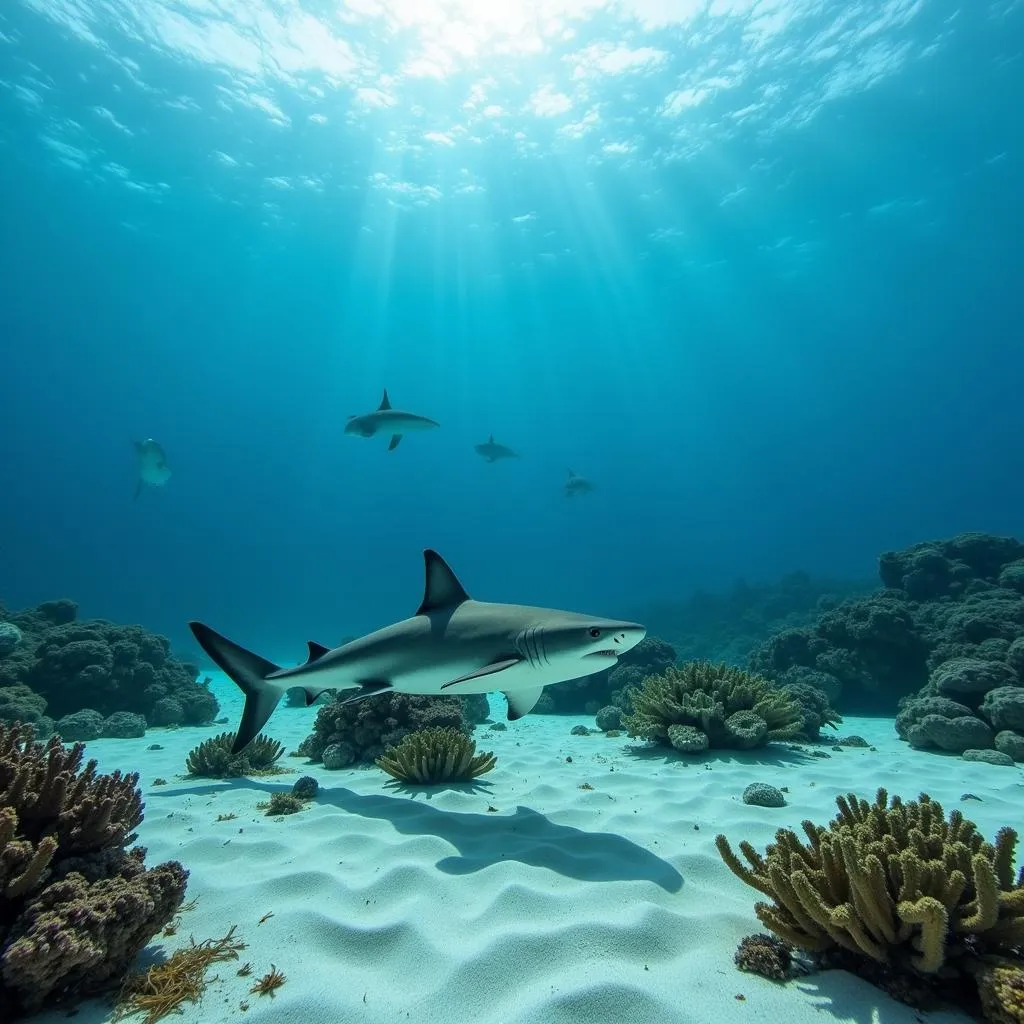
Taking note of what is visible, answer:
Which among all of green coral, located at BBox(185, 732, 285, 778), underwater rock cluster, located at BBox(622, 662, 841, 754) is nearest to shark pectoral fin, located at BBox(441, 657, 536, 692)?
underwater rock cluster, located at BBox(622, 662, 841, 754)

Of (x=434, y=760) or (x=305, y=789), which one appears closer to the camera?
(x=305, y=789)

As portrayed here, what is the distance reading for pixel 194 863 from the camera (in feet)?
13.1

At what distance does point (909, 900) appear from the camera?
2287mm

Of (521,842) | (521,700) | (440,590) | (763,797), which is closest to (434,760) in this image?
(521,700)

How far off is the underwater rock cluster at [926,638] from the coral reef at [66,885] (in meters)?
10.3

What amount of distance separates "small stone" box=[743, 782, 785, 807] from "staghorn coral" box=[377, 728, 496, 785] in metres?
3.23

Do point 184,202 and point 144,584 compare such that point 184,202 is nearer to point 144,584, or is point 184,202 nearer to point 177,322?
point 177,322

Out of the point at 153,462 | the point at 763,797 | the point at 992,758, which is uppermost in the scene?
the point at 153,462

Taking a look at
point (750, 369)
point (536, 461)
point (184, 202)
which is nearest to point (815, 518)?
point (750, 369)

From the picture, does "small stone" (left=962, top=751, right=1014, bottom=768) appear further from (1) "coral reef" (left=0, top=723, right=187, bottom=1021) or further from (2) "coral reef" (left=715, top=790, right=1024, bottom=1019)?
(1) "coral reef" (left=0, top=723, right=187, bottom=1021)

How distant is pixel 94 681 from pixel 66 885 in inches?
504

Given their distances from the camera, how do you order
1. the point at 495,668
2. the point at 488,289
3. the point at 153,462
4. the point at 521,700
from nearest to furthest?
the point at 495,668 → the point at 521,700 → the point at 153,462 → the point at 488,289

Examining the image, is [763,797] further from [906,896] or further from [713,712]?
[906,896]

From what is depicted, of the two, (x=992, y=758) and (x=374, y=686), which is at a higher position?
(x=374, y=686)
